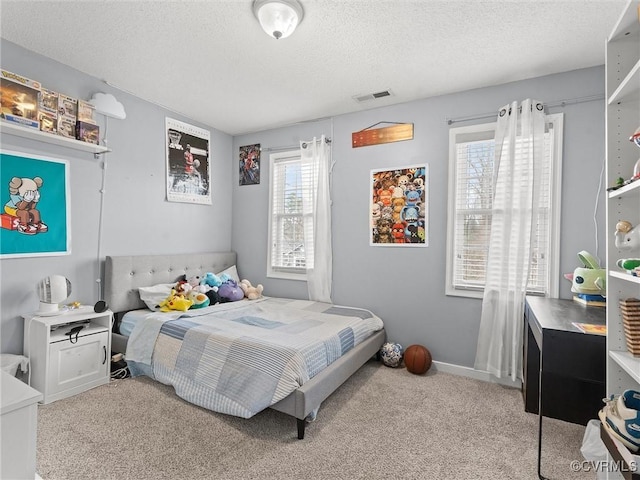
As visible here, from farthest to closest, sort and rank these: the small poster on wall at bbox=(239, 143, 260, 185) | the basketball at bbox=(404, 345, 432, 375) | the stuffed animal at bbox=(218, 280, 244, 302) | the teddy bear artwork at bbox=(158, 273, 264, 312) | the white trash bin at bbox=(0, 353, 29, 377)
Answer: the small poster on wall at bbox=(239, 143, 260, 185), the stuffed animal at bbox=(218, 280, 244, 302), the teddy bear artwork at bbox=(158, 273, 264, 312), the basketball at bbox=(404, 345, 432, 375), the white trash bin at bbox=(0, 353, 29, 377)

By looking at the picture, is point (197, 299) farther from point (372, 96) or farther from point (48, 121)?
point (372, 96)

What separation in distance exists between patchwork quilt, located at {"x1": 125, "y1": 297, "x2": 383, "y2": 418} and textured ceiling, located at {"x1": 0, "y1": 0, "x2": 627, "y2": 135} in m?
2.08

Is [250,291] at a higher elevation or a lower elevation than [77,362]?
higher

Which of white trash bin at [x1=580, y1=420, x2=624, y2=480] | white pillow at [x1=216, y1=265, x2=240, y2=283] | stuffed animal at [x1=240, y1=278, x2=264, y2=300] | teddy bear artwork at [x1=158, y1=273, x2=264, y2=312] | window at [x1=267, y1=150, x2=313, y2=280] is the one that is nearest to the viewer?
white trash bin at [x1=580, y1=420, x2=624, y2=480]

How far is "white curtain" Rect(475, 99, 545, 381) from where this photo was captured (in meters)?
2.68

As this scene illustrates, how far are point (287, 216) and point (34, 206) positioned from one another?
2.33 m

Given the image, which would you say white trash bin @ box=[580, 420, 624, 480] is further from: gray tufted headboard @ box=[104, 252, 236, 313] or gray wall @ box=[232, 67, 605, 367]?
gray tufted headboard @ box=[104, 252, 236, 313]

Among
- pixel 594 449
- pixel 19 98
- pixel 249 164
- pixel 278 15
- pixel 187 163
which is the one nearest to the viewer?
pixel 594 449

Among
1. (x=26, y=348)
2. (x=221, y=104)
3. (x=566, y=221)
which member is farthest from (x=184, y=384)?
(x=566, y=221)

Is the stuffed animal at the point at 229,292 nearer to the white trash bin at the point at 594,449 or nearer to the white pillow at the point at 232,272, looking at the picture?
the white pillow at the point at 232,272

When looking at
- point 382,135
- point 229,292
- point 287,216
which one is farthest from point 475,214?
point 229,292

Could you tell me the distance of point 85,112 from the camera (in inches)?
108

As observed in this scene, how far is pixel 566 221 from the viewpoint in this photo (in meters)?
2.65

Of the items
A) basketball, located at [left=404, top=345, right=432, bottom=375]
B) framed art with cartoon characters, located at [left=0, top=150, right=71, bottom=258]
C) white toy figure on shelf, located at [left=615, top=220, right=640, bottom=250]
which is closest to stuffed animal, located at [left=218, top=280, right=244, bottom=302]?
framed art with cartoon characters, located at [left=0, top=150, right=71, bottom=258]
